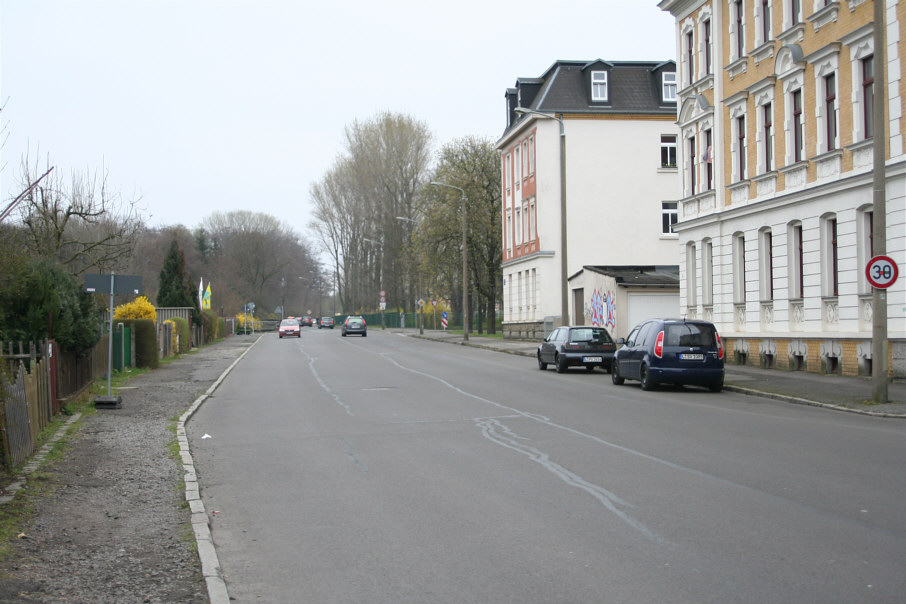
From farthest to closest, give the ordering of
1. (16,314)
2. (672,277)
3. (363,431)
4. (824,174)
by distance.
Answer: (672,277) → (824,174) → (16,314) → (363,431)

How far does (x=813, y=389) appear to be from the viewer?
65.4ft

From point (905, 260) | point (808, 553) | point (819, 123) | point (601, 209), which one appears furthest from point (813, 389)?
point (601, 209)

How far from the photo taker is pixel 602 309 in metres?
42.7

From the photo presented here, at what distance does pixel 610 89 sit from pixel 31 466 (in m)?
46.5

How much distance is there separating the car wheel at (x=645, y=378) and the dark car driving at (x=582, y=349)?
21.9 feet

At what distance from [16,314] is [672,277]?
104 feet

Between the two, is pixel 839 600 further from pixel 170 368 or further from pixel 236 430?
pixel 170 368

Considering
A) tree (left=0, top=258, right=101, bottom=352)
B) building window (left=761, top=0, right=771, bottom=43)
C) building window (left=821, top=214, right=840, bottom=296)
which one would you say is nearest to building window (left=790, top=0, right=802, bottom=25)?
building window (left=761, top=0, right=771, bottom=43)

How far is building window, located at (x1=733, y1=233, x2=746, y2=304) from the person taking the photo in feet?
96.6

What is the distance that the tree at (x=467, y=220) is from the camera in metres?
Answer: 62.8

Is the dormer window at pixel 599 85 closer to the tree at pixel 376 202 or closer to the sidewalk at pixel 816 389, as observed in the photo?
the tree at pixel 376 202

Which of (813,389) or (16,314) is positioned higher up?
(16,314)

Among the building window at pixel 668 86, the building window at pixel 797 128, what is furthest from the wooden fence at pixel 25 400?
the building window at pixel 668 86

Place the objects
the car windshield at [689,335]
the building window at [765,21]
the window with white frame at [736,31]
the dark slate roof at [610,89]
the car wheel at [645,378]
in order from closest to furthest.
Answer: the car windshield at [689,335], the car wheel at [645,378], the building window at [765,21], the window with white frame at [736,31], the dark slate roof at [610,89]
